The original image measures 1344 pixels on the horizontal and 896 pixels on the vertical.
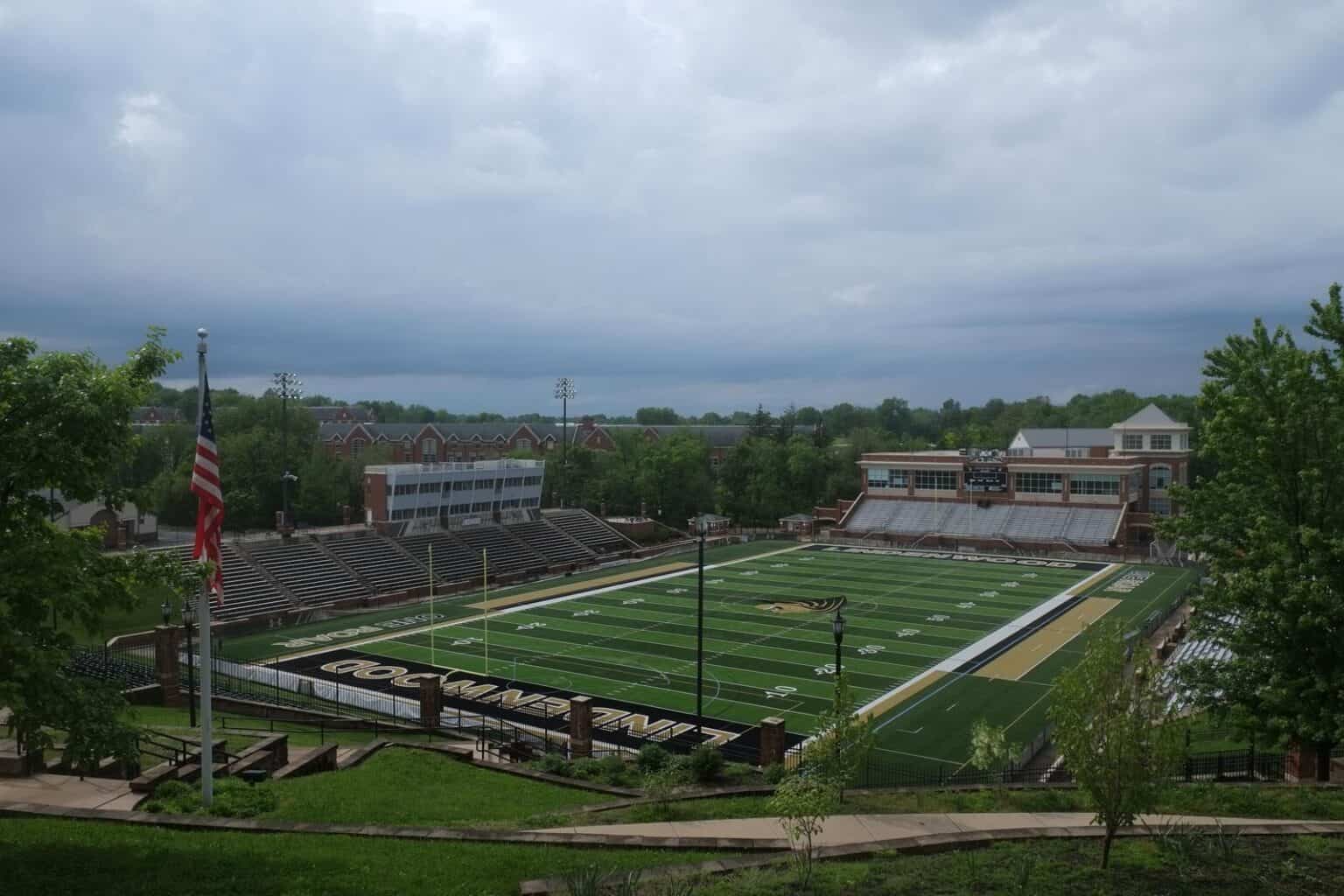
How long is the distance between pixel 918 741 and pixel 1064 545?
151 feet

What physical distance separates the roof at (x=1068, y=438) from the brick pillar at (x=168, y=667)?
3119 inches

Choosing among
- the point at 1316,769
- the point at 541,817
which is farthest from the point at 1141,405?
the point at 541,817

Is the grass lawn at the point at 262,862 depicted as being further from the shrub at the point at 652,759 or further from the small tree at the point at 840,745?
the shrub at the point at 652,759


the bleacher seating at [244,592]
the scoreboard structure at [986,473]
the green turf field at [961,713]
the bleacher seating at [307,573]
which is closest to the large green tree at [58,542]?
the green turf field at [961,713]

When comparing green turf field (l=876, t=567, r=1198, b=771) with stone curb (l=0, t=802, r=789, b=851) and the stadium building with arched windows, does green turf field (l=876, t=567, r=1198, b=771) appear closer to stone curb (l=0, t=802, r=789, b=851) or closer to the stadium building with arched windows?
stone curb (l=0, t=802, r=789, b=851)

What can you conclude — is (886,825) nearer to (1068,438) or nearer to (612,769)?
(612,769)

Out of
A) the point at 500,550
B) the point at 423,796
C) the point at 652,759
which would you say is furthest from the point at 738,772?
the point at 500,550

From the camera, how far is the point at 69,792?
15.3 meters

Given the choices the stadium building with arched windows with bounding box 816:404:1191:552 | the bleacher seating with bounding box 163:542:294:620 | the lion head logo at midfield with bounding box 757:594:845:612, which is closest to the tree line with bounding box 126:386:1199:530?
the stadium building with arched windows with bounding box 816:404:1191:552

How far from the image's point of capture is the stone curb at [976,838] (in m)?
11.1

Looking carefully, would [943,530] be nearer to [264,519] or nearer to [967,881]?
[264,519]

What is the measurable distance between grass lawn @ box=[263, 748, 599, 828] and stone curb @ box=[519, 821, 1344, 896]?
13.7 ft

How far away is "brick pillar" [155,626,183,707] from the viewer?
1082 inches

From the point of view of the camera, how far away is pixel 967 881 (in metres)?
10.4
